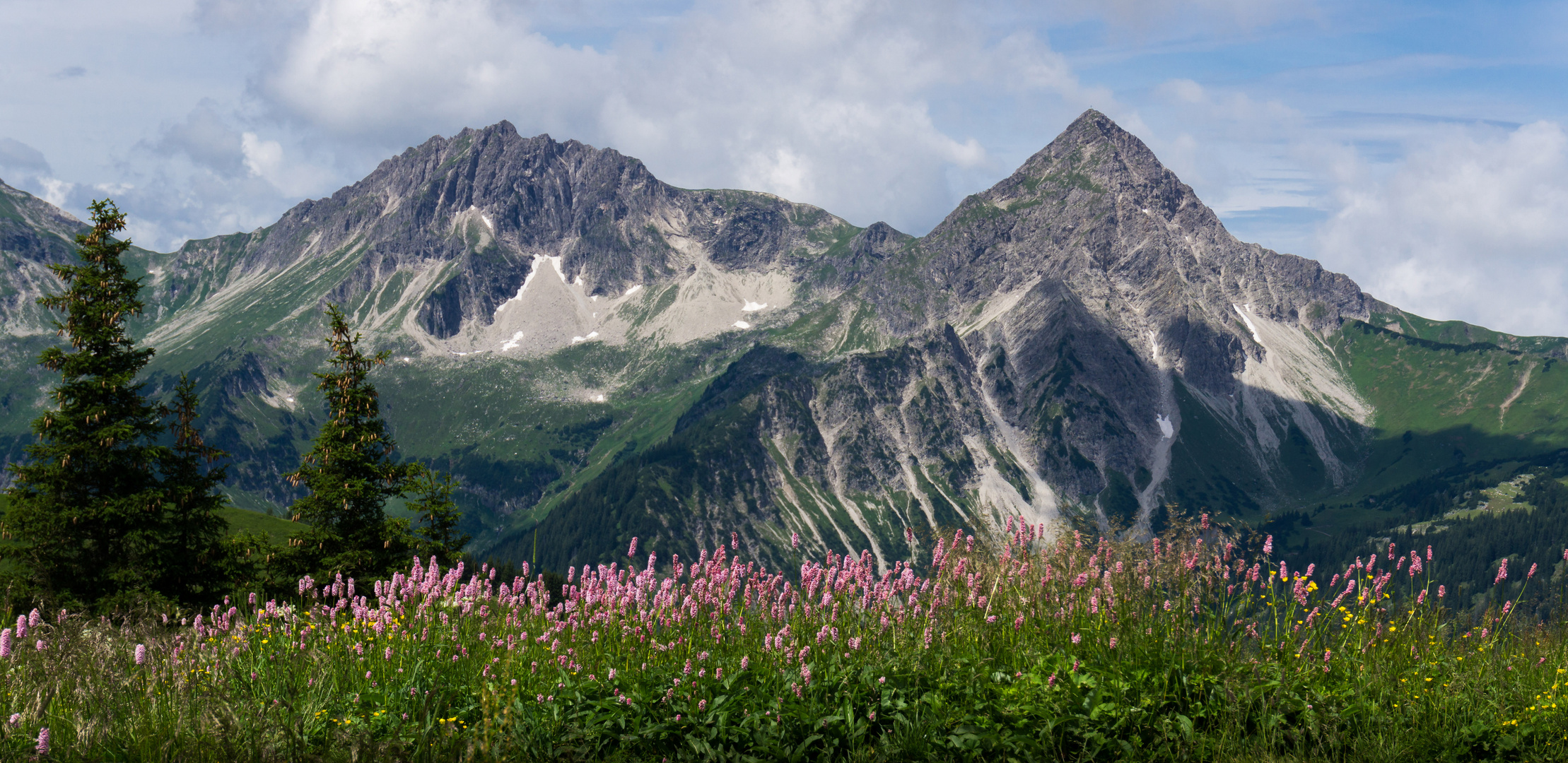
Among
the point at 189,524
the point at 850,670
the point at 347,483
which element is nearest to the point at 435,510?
the point at 347,483

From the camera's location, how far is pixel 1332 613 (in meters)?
9.56

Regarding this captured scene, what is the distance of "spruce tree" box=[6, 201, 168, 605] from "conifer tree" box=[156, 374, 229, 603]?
46cm

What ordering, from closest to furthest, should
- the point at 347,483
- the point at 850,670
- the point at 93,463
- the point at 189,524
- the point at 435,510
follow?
the point at 850,670 < the point at 93,463 < the point at 189,524 < the point at 347,483 < the point at 435,510

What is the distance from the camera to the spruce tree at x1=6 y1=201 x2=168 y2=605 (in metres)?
26.6

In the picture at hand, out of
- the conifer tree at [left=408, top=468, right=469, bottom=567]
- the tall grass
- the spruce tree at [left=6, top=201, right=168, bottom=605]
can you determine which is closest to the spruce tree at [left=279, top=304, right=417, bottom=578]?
the conifer tree at [left=408, top=468, right=469, bottom=567]

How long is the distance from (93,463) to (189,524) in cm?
324

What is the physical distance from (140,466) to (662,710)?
28.7m

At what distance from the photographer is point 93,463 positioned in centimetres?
2819

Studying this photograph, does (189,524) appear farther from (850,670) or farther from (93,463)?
(850,670)

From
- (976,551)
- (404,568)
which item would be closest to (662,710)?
(976,551)

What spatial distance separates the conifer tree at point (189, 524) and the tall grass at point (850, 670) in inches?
811

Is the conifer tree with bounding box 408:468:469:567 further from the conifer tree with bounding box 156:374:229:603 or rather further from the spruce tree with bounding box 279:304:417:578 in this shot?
the conifer tree with bounding box 156:374:229:603

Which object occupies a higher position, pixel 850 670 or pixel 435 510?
pixel 435 510

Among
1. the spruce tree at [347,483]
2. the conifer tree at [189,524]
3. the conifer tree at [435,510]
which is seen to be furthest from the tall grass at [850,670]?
the conifer tree at [435,510]
